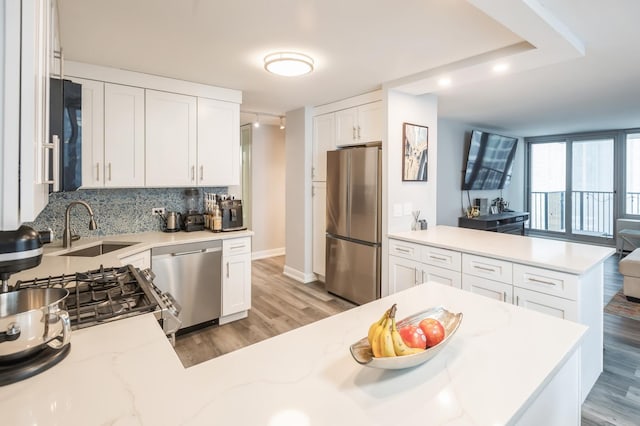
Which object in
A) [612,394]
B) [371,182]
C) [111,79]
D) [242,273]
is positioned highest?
[111,79]

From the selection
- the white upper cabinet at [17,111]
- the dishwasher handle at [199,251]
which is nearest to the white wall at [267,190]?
the dishwasher handle at [199,251]

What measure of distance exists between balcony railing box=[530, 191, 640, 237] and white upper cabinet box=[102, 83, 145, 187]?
26.4ft

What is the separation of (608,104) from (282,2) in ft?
15.6

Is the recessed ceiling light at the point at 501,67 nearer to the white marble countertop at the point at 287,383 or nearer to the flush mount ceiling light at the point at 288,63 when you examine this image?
the flush mount ceiling light at the point at 288,63

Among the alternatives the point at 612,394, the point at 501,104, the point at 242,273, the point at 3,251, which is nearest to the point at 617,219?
the point at 501,104

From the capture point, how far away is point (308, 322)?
134 inches

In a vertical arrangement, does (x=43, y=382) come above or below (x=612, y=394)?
above

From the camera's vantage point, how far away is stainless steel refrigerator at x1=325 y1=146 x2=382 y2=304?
3.57 meters

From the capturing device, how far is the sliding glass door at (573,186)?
6809mm

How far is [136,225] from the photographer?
132 inches

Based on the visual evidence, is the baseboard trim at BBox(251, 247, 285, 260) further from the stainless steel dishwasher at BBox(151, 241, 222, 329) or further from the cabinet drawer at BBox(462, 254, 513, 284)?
the cabinet drawer at BBox(462, 254, 513, 284)

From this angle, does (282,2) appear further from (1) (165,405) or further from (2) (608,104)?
(2) (608,104)

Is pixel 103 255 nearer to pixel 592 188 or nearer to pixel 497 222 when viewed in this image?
pixel 497 222

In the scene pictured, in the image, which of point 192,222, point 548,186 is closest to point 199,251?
point 192,222
